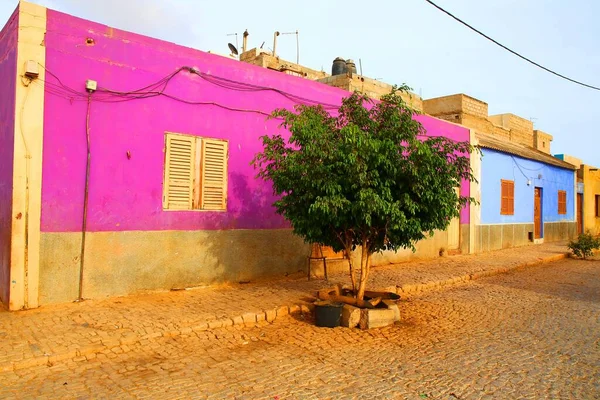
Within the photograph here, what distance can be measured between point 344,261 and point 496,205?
331 inches

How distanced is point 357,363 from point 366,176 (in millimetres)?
2359

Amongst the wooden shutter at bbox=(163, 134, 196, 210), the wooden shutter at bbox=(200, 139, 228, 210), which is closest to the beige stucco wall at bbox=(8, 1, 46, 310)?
the wooden shutter at bbox=(163, 134, 196, 210)

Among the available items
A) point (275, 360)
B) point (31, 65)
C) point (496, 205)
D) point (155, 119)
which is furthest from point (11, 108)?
point (496, 205)

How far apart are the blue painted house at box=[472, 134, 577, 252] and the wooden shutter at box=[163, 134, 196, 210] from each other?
29.5ft

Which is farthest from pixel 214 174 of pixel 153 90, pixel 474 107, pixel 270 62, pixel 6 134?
pixel 474 107

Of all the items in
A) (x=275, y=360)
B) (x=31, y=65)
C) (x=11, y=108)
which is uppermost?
(x=31, y=65)

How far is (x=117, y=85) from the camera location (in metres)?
7.20

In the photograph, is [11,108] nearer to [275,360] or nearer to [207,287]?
[207,287]

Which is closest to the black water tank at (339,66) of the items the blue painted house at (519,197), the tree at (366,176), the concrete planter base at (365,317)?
the blue painted house at (519,197)

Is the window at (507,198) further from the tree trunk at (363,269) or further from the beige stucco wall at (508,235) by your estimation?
the tree trunk at (363,269)

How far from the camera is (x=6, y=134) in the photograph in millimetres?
6809

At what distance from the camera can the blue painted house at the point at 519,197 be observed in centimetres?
1582

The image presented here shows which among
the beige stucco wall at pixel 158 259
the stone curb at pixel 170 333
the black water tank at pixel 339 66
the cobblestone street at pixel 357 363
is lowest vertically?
the cobblestone street at pixel 357 363

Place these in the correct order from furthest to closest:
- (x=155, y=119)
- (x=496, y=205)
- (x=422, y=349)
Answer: (x=496, y=205) < (x=155, y=119) < (x=422, y=349)
